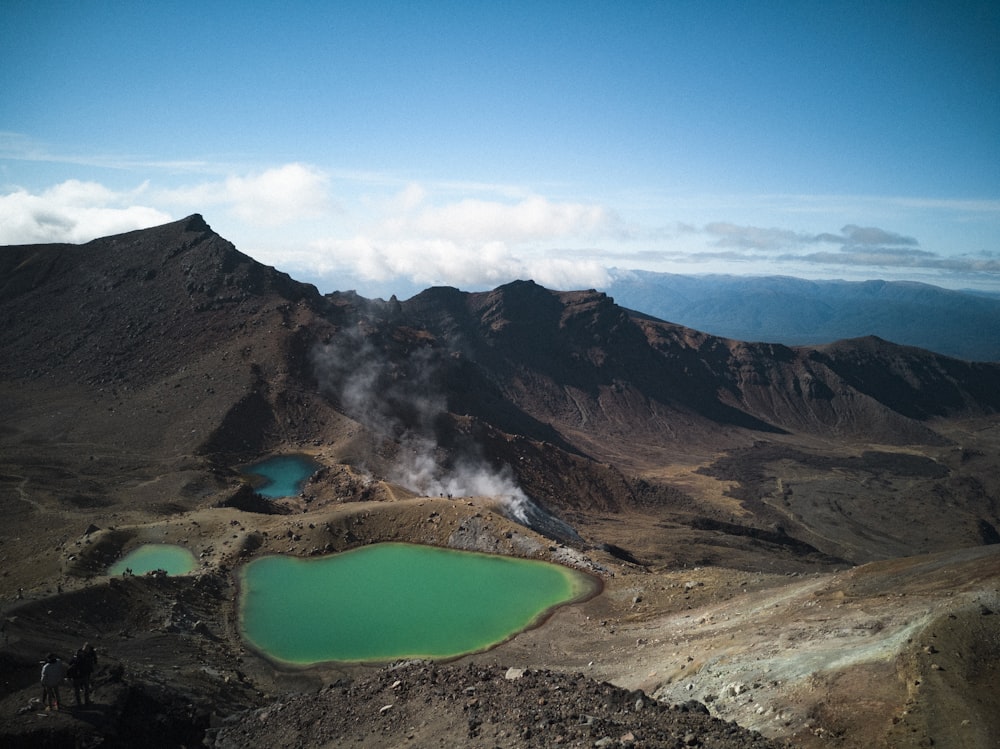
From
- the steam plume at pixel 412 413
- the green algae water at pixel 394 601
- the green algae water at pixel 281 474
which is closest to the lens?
the green algae water at pixel 394 601

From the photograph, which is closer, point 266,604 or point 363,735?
point 363,735

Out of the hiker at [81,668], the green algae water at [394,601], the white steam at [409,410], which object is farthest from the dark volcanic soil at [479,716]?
the white steam at [409,410]

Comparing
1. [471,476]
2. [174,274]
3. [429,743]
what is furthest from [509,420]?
[429,743]

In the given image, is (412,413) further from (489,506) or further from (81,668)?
(81,668)

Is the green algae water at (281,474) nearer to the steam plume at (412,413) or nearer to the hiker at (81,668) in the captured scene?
the steam plume at (412,413)

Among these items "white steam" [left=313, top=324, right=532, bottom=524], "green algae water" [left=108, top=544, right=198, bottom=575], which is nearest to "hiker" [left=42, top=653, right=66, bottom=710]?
"green algae water" [left=108, top=544, right=198, bottom=575]

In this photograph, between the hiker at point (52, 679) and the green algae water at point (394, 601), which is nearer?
the hiker at point (52, 679)

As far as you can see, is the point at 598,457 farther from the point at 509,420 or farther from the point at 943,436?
the point at 943,436
